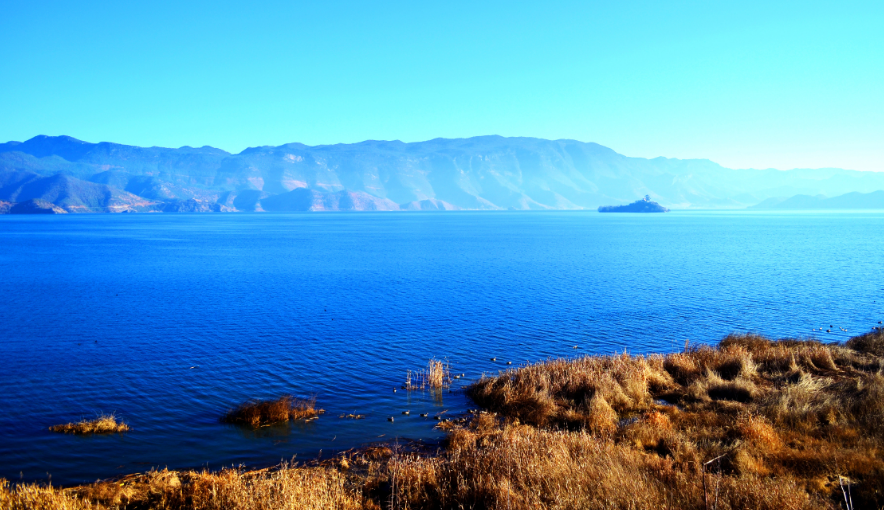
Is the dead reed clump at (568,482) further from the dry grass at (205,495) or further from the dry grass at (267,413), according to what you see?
the dry grass at (267,413)

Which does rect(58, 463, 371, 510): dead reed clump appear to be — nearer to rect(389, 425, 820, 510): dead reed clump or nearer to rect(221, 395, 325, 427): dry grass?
rect(389, 425, 820, 510): dead reed clump

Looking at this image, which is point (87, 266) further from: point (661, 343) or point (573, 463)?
point (573, 463)

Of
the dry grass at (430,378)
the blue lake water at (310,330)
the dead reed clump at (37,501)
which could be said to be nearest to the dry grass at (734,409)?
the dry grass at (430,378)

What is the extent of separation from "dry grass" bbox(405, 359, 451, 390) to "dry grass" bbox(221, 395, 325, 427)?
4089mm

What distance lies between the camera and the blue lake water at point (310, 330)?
1521cm

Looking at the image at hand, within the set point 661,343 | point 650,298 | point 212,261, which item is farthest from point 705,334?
point 212,261

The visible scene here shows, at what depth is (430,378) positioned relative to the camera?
19.8m

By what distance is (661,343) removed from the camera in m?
26.4

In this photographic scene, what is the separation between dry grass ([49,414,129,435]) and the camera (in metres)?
15.2

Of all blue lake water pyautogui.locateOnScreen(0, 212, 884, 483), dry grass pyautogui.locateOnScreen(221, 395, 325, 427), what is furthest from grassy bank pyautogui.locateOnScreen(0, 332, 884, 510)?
dry grass pyautogui.locateOnScreen(221, 395, 325, 427)

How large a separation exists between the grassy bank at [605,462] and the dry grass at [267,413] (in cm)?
379

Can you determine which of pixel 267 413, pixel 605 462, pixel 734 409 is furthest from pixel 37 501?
pixel 734 409

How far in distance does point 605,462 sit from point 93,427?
1424 centimetres

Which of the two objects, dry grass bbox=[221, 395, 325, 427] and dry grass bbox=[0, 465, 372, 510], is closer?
dry grass bbox=[0, 465, 372, 510]
